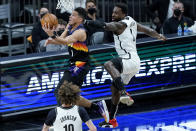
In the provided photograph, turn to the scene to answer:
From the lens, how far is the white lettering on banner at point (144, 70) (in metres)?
11.6

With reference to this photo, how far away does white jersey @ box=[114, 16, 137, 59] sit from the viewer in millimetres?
10035

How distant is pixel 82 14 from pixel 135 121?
2.68 metres

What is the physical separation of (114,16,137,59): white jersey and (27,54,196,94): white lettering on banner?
6.75 feet

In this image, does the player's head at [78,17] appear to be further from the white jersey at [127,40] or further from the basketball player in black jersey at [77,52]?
the white jersey at [127,40]

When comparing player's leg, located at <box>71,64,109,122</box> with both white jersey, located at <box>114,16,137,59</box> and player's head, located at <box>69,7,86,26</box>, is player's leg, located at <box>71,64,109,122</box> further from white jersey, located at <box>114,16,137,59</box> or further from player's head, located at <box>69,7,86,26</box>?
player's head, located at <box>69,7,86,26</box>

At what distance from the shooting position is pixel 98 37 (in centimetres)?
1294

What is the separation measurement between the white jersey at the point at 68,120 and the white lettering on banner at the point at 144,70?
4.29m

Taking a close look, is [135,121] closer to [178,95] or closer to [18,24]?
[178,95]

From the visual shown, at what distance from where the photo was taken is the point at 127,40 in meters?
10.1

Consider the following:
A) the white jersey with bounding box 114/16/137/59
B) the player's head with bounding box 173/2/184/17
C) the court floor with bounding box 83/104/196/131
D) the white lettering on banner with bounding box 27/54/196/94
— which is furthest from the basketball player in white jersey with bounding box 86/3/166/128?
the player's head with bounding box 173/2/184/17

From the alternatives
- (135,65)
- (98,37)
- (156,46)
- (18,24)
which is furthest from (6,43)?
(135,65)

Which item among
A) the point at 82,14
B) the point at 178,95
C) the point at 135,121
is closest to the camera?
the point at 82,14

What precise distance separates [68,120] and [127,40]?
3.18 metres

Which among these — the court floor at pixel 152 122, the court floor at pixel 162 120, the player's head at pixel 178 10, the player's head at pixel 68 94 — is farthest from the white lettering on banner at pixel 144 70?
the player's head at pixel 68 94
